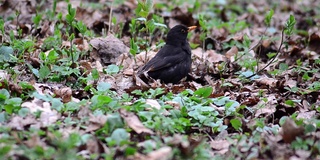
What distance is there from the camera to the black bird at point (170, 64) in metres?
6.38

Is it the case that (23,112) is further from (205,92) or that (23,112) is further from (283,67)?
(283,67)

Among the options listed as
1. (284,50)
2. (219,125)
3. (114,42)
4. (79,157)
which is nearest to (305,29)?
(284,50)

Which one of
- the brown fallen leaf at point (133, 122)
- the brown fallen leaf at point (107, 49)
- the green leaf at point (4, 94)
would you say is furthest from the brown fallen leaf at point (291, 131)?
the brown fallen leaf at point (107, 49)

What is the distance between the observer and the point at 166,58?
6.59 meters

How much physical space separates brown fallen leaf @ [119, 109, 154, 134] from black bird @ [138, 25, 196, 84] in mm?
1864

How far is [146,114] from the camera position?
14.2 feet

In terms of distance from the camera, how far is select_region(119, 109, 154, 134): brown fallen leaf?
405cm

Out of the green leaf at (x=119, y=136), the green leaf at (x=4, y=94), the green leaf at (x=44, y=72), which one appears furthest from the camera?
the green leaf at (x=44, y=72)

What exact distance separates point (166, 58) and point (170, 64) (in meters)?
0.13

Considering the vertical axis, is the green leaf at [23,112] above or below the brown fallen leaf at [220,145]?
above

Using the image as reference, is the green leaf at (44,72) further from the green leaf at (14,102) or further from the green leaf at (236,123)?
the green leaf at (236,123)

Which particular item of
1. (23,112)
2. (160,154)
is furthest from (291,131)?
(23,112)

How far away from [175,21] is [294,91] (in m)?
3.42

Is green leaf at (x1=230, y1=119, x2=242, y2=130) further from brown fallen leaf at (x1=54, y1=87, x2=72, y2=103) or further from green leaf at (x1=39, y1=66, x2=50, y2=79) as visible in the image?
green leaf at (x1=39, y1=66, x2=50, y2=79)
